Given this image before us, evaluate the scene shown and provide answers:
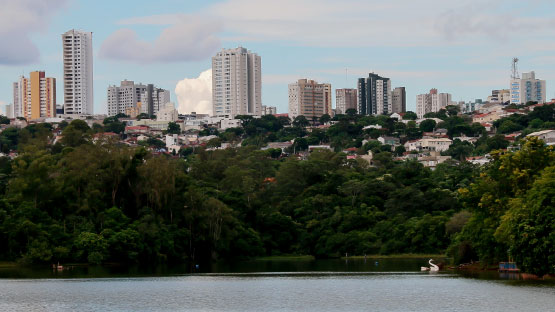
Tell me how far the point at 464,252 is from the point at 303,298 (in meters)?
26.0

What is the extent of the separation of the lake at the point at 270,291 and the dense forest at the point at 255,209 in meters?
3.78

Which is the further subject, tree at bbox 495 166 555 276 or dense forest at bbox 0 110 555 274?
dense forest at bbox 0 110 555 274

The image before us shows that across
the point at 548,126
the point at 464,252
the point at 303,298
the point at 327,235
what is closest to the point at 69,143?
the point at 327,235

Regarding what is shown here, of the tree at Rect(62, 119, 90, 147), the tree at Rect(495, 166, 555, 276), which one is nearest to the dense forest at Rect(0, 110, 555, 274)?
the tree at Rect(495, 166, 555, 276)

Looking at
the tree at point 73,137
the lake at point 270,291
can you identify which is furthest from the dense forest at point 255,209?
the lake at point 270,291

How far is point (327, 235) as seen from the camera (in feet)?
310

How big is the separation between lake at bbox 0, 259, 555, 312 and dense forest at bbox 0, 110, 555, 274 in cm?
378

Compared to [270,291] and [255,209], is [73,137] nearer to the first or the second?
[255,209]

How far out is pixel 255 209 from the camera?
3898 inches

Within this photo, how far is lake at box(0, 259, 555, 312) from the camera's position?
4216 cm

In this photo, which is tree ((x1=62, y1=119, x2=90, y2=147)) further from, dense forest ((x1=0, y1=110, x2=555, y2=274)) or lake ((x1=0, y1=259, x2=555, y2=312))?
lake ((x1=0, y1=259, x2=555, y2=312))

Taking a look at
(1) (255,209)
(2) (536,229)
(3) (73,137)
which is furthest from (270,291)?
(3) (73,137)

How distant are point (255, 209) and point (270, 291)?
48.2m

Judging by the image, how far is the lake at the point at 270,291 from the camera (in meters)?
42.2
